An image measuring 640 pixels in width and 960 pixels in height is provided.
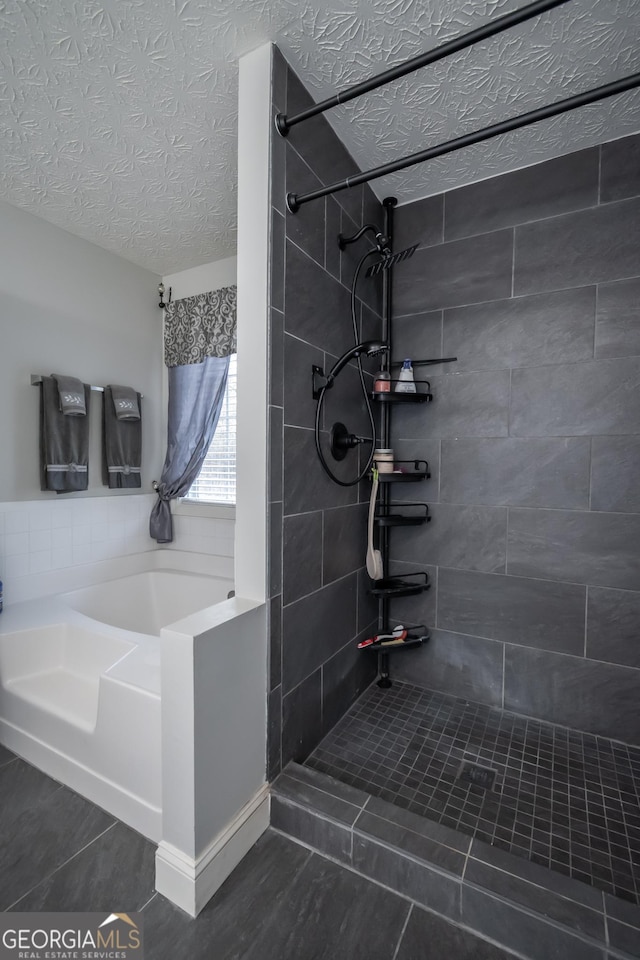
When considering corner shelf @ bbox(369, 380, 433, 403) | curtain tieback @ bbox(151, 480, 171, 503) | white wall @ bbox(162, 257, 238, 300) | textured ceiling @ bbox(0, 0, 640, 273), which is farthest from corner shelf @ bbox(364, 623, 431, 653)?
white wall @ bbox(162, 257, 238, 300)

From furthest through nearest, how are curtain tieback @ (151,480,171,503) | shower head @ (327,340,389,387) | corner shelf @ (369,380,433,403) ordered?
curtain tieback @ (151,480,171,503)
corner shelf @ (369,380,433,403)
shower head @ (327,340,389,387)

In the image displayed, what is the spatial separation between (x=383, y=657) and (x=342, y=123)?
2.35 m

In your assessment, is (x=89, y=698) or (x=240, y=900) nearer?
(x=240, y=900)

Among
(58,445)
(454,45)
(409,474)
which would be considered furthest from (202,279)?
(454,45)

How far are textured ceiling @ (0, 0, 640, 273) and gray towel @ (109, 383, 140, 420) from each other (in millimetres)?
985

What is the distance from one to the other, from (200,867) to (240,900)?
A: 150 mm

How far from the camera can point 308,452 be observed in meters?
1.57

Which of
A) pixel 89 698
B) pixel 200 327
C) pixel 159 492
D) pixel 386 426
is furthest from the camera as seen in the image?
pixel 159 492

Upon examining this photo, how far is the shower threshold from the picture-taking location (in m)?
1.02

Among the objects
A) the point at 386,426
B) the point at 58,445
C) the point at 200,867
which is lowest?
the point at 200,867

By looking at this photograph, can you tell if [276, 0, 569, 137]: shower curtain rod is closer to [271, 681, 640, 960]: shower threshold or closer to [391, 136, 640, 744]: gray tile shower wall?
[391, 136, 640, 744]: gray tile shower wall

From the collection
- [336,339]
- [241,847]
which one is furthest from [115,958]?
[336,339]

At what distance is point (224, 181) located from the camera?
1978 mm

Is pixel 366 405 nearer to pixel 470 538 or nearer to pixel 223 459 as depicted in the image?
pixel 470 538
